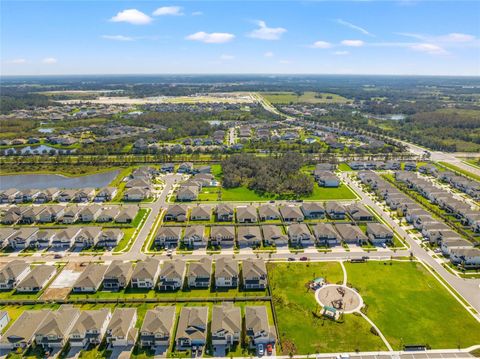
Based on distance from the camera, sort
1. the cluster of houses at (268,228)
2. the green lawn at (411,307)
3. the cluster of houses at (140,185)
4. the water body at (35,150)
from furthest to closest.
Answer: the water body at (35,150)
the cluster of houses at (140,185)
the cluster of houses at (268,228)
the green lawn at (411,307)

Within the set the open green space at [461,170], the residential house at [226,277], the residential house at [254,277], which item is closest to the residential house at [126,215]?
the residential house at [226,277]

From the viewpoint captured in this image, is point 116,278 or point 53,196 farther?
point 53,196

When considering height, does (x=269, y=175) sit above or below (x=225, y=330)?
above

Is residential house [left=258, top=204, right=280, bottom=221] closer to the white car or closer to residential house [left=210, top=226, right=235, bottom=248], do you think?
residential house [left=210, top=226, right=235, bottom=248]

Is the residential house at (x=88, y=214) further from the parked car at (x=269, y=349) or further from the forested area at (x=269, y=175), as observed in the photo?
the parked car at (x=269, y=349)

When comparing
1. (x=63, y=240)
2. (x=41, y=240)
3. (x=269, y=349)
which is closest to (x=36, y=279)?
(x=63, y=240)

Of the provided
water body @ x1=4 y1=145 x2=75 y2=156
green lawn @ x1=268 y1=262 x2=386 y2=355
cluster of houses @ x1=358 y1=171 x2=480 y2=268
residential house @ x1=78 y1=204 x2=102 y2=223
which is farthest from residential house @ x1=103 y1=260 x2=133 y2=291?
water body @ x1=4 y1=145 x2=75 y2=156

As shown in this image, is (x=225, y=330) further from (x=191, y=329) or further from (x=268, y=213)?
(x=268, y=213)
